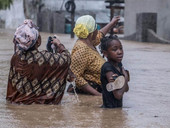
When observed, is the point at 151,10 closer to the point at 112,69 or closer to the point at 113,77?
the point at 112,69

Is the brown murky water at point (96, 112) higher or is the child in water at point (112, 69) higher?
the child in water at point (112, 69)

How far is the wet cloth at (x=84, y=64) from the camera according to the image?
7.00m

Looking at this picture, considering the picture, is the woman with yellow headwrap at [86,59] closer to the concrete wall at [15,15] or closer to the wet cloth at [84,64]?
the wet cloth at [84,64]

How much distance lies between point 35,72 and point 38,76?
0.20 ft

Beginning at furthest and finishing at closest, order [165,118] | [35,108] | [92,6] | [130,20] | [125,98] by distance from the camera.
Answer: [92,6], [130,20], [125,98], [35,108], [165,118]

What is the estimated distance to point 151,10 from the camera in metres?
21.7

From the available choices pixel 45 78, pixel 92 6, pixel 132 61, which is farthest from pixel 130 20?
pixel 45 78

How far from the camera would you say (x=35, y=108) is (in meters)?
5.85

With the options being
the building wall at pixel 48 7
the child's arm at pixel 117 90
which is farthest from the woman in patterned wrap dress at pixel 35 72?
the building wall at pixel 48 7

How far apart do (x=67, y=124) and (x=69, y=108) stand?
0.94 m

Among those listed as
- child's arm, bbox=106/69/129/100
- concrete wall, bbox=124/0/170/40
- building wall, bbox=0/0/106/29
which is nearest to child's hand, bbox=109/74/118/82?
child's arm, bbox=106/69/129/100

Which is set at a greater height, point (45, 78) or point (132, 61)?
point (45, 78)

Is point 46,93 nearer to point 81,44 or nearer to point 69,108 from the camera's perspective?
point 69,108

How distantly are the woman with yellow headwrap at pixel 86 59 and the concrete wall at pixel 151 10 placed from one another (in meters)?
13.6
